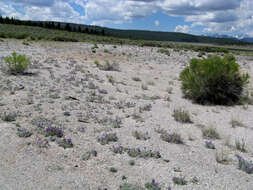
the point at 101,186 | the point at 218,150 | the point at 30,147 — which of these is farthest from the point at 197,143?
the point at 30,147

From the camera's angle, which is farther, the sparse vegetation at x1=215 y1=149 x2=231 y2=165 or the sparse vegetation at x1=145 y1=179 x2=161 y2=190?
the sparse vegetation at x1=215 y1=149 x2=231 y2=165

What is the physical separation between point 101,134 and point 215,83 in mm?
5517

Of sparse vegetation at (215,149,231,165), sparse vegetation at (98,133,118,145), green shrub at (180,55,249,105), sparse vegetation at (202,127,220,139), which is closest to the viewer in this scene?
sparse vegetation at (215,149,231,165)

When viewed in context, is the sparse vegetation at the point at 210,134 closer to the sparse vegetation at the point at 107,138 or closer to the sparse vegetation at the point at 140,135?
the sparse vegetation at the point at 140,135

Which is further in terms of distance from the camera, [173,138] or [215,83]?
[215,83]

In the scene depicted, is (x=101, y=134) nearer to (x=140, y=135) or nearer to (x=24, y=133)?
(x=140, y=135)

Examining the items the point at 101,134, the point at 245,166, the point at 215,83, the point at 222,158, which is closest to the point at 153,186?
the point at 222,158

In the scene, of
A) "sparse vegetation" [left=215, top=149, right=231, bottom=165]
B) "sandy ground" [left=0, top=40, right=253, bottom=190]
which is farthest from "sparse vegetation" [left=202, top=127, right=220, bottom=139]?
"sparse vegetation" [left=215, top=149, right=231, bottom=165]

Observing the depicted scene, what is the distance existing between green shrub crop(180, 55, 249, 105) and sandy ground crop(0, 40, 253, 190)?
0.55 meters

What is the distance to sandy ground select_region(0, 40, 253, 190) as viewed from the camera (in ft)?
12.5

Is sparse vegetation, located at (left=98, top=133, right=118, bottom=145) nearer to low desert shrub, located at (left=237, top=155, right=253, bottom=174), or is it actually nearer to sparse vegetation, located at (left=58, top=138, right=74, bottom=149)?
sparse vegetation, located at (left=58, top=138, right=74, bottom=149)

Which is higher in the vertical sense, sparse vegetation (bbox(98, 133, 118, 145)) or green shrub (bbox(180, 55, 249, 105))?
green shrub (bbox(180, 55, 249, 105))

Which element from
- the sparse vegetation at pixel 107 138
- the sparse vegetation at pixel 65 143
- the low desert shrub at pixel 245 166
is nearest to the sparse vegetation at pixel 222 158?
the low desert shrub at pixel 245 166

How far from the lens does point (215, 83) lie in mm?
9086
